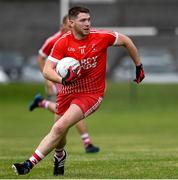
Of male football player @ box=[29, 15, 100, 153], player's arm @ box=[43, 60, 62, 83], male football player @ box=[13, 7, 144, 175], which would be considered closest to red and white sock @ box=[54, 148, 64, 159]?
male football player @ box=[13, 7, 144, 175]

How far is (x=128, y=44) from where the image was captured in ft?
34.3

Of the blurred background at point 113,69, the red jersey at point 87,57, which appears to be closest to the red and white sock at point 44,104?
the blurred background at point 113,69

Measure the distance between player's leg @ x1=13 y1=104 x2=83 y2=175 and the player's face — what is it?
2.83 ft

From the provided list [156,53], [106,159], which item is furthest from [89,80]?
[156,53]

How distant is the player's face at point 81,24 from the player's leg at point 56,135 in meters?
0.86

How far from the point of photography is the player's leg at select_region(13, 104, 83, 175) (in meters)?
9.89

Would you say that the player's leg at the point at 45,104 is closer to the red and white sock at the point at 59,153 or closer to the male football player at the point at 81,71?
the red and white sock at the point at 59,153

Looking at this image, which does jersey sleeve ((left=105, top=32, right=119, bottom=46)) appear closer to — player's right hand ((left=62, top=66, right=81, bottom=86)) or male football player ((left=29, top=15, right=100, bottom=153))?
player's right hand ((left=62, top=66, right=81, bottom=86))

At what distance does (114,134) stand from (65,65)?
11.7 metres

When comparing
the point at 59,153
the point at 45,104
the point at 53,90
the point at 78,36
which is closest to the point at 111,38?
A: the point at 78,36

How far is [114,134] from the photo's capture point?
21391 millimetres

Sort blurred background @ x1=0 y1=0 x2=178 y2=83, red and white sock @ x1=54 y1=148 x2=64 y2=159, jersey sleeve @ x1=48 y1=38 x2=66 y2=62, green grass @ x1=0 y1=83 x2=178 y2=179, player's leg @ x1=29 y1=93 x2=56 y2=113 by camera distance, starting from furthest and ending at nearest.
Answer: blurred background @ x1=0 y1=0 x2=178 y2=83
player's leg @ x1=29 y1=93 x2=56 y2=113
green grass @ x1=0 y1=83 x2=178 y2=179
red and white sock @ x1=54 y1=148 x2=64 y2=159
jersey sleeve @ x1=48 y1=38 x2=66 y2=62

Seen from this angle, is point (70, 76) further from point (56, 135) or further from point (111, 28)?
point (111, 28)

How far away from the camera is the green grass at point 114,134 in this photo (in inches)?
426
